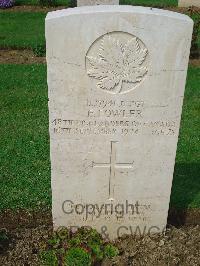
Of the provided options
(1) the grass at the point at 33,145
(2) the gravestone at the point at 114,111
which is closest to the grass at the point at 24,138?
(1) the grass at the point at 33,145

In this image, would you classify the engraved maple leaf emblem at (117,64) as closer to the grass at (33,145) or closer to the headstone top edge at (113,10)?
the headstone top edge at (113,10)

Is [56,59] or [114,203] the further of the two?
[114,203]

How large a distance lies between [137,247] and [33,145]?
2616 millimetres

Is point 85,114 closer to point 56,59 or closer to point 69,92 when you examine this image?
point 69,92

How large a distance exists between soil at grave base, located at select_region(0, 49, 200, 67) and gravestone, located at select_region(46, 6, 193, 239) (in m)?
6.04

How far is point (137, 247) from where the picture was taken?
174 inches

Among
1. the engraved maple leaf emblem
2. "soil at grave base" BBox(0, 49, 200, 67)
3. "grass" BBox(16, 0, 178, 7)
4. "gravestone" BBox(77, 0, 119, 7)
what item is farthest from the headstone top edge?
"grass" BBox(16, 0, 178, 7)

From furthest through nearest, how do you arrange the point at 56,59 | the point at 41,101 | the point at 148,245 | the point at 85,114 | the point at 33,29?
the point at 33,29 < the point at 41,101 < the point at 148,245 < the point at 85,114 < the point at 56,59

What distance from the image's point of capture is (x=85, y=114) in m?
3.90

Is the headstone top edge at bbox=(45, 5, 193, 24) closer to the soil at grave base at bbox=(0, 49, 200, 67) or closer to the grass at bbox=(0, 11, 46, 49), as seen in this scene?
the soil at grave base at bbox=(0, 49, 200, 67)

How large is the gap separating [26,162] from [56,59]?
2636 mm

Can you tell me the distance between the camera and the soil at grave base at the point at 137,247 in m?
4.21

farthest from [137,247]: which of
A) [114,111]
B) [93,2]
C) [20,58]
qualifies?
[93,2]

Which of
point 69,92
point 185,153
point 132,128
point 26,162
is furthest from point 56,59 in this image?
point 185,153
